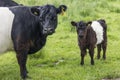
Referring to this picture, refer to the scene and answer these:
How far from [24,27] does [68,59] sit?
2602 millimetres

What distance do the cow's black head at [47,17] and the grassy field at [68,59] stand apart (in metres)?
1.37

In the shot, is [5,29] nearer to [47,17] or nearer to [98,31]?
[47,17]

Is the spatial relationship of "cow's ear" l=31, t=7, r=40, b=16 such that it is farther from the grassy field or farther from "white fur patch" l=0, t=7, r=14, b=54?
the grassy field

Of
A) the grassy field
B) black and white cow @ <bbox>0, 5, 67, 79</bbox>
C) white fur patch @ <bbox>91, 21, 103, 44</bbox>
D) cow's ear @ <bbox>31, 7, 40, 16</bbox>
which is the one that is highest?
cow's ear @ <bbox>31, 7, 40, 16</bbox>

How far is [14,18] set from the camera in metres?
8.57

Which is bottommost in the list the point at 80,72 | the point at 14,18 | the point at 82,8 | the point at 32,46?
the point at 82,8

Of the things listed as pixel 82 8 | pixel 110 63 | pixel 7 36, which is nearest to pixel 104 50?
pixel 110 63

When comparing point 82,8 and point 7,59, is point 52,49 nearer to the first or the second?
point 7,59

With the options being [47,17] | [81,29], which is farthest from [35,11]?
[81,29]

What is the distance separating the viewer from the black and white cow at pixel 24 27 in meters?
8.32

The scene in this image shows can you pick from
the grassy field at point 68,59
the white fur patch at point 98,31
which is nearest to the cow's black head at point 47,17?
the grassy field at point 68,59

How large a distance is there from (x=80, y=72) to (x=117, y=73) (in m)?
0.88

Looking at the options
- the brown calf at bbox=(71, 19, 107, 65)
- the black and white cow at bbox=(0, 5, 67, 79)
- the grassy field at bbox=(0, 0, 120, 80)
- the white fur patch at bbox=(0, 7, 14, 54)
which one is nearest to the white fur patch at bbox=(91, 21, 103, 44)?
the brown calf at bbox=(71, 19, 107, 65)

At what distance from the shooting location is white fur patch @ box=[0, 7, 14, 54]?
27.6ft
